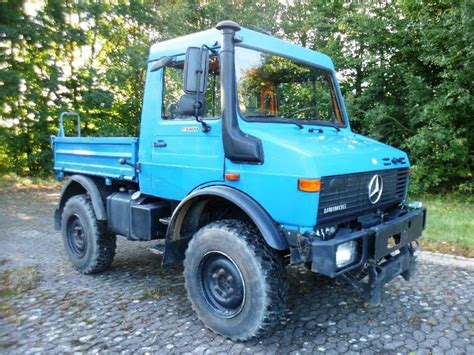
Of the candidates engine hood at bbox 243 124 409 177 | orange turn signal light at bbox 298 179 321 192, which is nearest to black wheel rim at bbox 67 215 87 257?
engine hood at bbox 243 124 409 177

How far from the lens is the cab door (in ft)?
11.0

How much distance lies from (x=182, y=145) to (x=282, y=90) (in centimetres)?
105

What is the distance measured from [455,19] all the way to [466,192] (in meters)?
3.97

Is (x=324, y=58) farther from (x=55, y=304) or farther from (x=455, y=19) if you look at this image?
(x=455, y=19)

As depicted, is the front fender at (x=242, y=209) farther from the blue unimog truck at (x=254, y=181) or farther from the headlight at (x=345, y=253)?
the headlight at (x=345, y=253)

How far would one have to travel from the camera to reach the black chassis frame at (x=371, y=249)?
2773 mm

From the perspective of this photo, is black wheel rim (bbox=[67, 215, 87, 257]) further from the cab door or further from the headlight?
the headlight

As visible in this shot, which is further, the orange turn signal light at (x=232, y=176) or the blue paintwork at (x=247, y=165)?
the orange turn signal light at (x=232, y=176)

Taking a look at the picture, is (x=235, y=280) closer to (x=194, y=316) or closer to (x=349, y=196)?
(x=194, y=316)

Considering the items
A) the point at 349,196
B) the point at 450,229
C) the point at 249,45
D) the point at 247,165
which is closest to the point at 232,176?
the point at 247,165

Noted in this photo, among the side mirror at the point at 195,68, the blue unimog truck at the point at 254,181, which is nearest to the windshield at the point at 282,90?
the blue unimog truck at the point at 254,181

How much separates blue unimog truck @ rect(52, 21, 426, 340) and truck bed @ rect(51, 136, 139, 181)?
0.03 m

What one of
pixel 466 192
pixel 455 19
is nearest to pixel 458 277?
pixel 466 192

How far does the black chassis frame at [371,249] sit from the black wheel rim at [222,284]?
55 cm
